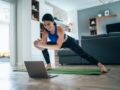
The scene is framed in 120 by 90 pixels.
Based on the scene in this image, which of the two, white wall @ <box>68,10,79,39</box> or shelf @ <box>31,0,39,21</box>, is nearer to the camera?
shelf @ <box>31,0,39,21</box>

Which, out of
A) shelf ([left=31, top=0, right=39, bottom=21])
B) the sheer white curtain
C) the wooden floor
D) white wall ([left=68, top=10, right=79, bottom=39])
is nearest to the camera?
the wooden floor

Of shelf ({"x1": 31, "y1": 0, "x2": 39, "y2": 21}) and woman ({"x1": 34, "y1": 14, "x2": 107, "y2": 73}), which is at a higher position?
shelf ({"x1": 31, "y1": 0, "x2": 39, "y2": 21})

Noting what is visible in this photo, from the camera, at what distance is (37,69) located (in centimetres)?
188

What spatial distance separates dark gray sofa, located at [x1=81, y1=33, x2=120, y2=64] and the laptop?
7.38ft

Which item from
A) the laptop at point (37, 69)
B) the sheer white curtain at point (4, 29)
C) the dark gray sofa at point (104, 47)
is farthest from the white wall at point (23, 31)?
the sheer white curtain at point (4, 29)

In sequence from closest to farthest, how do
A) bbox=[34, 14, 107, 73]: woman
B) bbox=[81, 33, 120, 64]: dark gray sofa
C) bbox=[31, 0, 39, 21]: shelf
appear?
bbox=[34, 14, 107, 73]: woman, bbox=[81, 33, 120, 64]: dark gray sofa, bbox=[31, 0, 39, 21]: shelf

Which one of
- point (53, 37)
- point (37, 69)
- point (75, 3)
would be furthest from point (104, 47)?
point (75, 3)

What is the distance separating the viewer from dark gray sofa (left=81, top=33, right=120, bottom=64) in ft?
12.5

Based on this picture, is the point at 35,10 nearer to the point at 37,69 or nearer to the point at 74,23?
the point at 74,23

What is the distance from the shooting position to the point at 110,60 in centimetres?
384

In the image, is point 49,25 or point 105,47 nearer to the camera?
point 49,25

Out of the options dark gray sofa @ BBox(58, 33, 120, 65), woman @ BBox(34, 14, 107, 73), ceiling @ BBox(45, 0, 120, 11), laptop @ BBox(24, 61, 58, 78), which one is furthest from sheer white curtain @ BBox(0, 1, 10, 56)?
laptop @ BBox(24, 61, 58, 78)

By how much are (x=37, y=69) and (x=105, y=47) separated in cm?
236

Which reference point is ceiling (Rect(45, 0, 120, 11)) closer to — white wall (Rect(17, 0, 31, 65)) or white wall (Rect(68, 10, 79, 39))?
white wall (Rect(68, 10, 79, 39))
